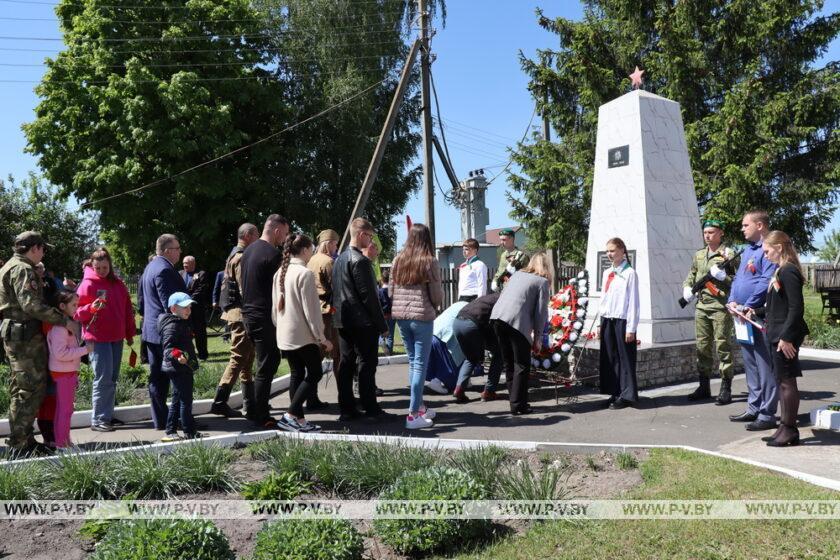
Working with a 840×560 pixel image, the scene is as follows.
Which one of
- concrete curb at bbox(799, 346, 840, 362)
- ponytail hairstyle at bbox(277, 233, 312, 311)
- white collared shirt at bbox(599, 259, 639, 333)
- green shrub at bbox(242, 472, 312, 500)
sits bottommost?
green shrub at bbox(242, 472, 312, 500)

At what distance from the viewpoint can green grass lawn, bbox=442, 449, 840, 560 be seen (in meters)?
3.22

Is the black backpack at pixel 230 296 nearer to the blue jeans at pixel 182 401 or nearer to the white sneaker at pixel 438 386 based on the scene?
the blue jeans at pixel 182 401

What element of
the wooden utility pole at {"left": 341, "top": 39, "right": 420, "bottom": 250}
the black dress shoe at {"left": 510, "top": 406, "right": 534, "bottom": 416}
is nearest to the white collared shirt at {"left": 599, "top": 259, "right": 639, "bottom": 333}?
the black dress shoe at {"left": 510, "top": 406, "right": 534, "bottom": 416}

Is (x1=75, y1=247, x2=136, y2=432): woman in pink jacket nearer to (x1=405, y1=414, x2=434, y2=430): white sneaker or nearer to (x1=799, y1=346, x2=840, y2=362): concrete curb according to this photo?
(x1=405, y1=414, x2=434, y2=430): white sneaker

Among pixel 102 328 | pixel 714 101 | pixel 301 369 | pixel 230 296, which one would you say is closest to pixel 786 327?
pixel 301 369

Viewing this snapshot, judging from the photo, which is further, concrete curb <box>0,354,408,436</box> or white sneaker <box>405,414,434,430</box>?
concrete curb <box>0,354,408,436</box>

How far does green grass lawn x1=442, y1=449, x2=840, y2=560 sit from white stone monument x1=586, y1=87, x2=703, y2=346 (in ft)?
16.9

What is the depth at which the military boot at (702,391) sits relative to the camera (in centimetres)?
726

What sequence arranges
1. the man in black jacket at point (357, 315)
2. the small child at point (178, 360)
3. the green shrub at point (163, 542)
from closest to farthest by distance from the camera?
1. the green shrub at point (163, 542)
2. the small child at point (178, 360)
3. the man in black jacket at point (357, 315)

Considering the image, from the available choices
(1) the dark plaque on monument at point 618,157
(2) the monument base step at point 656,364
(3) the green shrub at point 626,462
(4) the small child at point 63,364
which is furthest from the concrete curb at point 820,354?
(4) the small child at point 63,364

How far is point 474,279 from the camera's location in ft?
29.2

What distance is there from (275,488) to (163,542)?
1075mm

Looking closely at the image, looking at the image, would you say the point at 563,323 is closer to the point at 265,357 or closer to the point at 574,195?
the point at 265,357

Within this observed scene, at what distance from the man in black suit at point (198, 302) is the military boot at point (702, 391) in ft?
25.1
